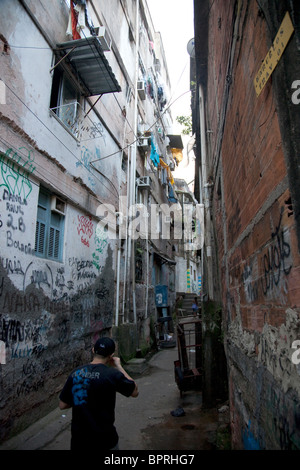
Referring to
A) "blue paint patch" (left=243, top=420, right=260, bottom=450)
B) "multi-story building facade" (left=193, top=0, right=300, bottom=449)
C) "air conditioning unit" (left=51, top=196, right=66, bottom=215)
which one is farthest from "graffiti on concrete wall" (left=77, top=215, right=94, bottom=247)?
"blue paint patch" (left=243, top=420, right=260, bottom=450)

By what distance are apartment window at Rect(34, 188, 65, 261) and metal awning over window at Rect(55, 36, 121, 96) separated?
109 inches

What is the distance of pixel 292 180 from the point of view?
149cm

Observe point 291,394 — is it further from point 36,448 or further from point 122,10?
point 122,10

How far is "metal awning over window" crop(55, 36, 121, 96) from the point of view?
6043mm

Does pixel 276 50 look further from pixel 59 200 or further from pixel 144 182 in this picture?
pixel 144 182

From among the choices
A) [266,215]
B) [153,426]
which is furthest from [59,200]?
[266,215]

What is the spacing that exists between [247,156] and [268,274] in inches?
42.8

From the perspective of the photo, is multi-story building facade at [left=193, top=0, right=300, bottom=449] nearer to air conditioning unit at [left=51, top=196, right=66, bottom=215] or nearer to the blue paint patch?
the blue paint patch

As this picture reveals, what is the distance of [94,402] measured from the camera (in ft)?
8.05

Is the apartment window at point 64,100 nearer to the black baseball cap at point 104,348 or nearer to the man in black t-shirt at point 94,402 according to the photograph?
the black baseball cap at point 104,348

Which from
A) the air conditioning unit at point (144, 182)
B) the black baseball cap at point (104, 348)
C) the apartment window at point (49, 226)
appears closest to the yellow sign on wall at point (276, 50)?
the black baseball cap at point (104, 348)

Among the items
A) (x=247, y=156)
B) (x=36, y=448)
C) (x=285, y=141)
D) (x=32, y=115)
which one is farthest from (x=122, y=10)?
(x=36, y=448)

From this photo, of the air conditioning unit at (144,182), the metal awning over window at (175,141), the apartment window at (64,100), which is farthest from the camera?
the metal awning over window at (175,141)

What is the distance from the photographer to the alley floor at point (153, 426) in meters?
4.31
